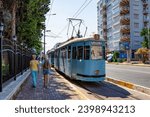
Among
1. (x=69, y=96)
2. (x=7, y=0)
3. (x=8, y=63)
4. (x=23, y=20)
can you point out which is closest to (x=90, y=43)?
(x=8, y=63)

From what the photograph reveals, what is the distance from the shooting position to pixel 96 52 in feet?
69.2

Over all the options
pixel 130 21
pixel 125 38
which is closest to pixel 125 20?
pixel 130 21

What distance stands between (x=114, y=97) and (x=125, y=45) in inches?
2941

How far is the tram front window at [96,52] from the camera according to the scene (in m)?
21.0

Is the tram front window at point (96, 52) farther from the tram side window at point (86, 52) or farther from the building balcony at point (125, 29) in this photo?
the building balcony at point (125, 29)

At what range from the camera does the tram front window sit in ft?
68.9

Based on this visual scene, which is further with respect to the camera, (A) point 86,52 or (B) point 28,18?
(B) point 28,18

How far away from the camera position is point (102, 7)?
398ft

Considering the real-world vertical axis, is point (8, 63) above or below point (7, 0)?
below

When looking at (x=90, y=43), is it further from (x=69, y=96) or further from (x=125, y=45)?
(x=125, y=45)

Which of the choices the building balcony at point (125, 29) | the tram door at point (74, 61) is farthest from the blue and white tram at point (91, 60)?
the building balcony at point (125, 29)

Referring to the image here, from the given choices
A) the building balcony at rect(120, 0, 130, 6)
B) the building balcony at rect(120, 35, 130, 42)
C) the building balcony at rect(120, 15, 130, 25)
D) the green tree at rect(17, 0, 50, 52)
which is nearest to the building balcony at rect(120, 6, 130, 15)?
the building balcony at rect(120, 0, 130, 6)

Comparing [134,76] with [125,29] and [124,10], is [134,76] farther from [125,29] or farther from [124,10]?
[124,10]

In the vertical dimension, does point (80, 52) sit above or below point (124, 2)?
A: below
